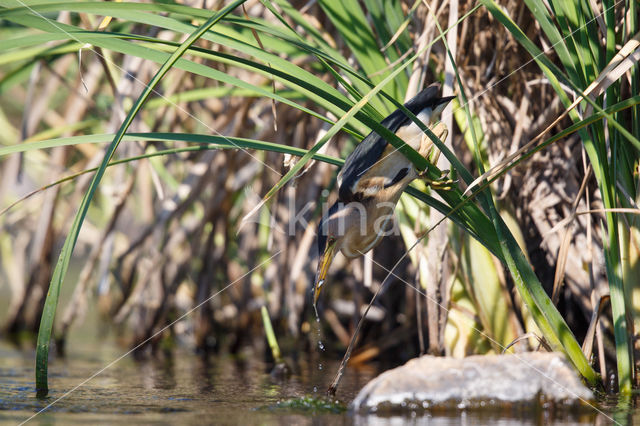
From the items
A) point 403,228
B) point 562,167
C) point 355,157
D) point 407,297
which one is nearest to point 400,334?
point 407,297

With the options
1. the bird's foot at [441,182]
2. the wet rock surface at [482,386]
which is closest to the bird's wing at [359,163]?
the bird's foot at [441,182]

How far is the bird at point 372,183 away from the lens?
1.60 meters

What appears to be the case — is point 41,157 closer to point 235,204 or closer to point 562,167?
point 235,204

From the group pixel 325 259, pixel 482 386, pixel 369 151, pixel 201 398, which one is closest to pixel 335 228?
pixel 325 259

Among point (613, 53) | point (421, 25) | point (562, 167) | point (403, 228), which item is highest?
point (421, 25)

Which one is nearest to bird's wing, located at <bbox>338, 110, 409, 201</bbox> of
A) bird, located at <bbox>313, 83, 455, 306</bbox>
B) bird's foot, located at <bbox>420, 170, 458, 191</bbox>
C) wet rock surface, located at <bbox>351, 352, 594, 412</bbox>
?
bird, located at <bbox>313, 83, 455, 306</bbox>

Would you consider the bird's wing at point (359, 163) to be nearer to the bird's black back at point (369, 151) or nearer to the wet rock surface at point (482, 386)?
the bird's black back at point (369, 151)

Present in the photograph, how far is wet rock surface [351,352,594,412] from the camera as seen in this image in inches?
63.6

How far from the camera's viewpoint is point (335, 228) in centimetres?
167

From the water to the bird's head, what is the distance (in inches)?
13.9

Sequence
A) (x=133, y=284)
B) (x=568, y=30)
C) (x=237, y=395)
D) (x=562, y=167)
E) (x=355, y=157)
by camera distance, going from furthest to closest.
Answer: (x=133, y=284)
(x=562, y=167)
(x=237, y=395)
(x=568, y=30)
(x=355, y=157)

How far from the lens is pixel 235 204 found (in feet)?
10.6

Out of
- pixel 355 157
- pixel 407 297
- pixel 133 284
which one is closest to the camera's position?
pixel 355 157

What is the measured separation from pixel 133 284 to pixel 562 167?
2215 millimetres
